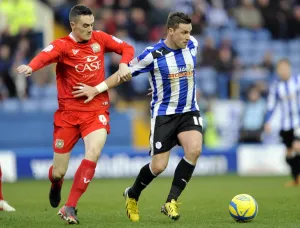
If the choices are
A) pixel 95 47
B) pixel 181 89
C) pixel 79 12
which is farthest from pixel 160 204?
pixel 79 12

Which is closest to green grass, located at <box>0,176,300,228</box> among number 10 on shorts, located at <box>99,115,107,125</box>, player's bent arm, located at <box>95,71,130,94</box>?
number 10 on shorts, located at <box>99,115,107,125</box>

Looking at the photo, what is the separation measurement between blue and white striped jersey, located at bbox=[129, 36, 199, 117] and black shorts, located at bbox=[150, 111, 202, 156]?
69mm

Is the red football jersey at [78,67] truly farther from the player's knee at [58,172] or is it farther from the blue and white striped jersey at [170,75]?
the player's knee at [58,172]

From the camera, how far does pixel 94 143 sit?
798cm

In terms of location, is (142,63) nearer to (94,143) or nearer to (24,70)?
(94,143)

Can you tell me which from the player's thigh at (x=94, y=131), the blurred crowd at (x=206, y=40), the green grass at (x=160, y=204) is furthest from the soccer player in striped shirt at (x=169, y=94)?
the blurred crowd at (x=206, y=40)

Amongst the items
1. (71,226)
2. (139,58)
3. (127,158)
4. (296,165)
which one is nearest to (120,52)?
(139,58)

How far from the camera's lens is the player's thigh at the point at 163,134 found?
8219 mm

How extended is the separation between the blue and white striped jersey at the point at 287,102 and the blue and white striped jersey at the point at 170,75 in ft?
18.0

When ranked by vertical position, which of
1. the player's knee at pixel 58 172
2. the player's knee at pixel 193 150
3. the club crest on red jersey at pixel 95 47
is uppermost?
the club crest on red jersey at pixel 95 47

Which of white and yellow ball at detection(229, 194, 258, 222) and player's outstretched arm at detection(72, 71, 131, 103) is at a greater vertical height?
player's outstretched arm at detection(72, 71, 131, 103)

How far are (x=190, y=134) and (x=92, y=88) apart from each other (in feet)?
4.05

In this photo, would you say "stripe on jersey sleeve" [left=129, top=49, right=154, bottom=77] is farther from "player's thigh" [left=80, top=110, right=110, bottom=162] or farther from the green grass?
the green grass

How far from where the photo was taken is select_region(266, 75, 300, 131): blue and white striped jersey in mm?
13539
